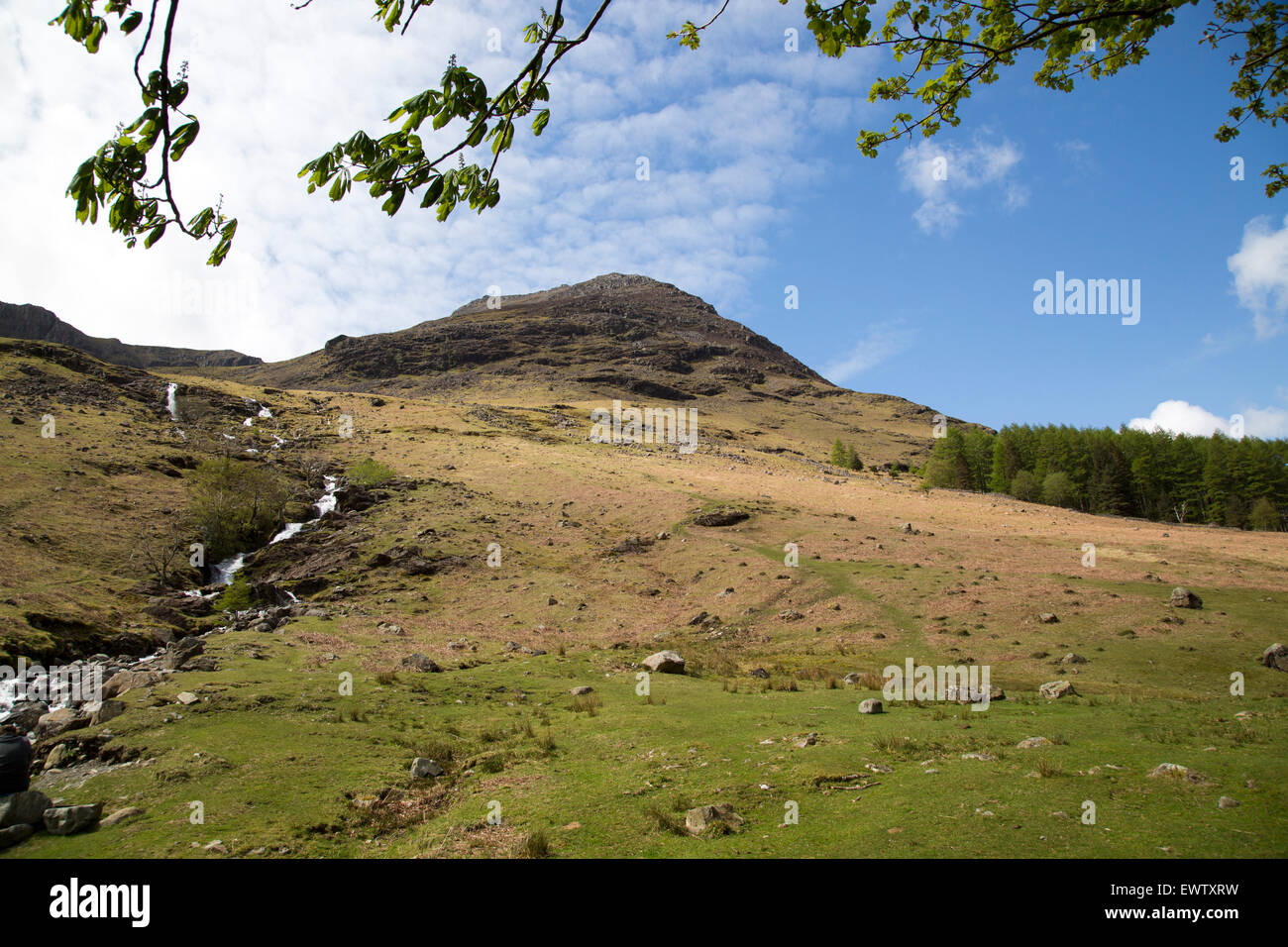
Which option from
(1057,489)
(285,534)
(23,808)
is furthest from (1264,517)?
(23,808)

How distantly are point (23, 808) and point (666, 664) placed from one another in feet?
54.4

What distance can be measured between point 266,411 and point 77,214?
89.8 meters

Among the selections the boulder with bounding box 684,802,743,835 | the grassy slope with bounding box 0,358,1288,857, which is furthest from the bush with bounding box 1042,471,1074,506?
the boulder with bounding box 684,802,743,835

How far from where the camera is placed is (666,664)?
21891mm

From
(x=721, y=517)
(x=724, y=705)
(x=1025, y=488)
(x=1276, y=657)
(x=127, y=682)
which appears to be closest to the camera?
(x=127, y=682)

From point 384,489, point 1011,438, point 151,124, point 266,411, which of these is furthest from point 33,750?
point 1011,438

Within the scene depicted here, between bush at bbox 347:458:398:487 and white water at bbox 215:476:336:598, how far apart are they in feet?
6.08

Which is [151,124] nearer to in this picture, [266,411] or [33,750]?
[33,750]

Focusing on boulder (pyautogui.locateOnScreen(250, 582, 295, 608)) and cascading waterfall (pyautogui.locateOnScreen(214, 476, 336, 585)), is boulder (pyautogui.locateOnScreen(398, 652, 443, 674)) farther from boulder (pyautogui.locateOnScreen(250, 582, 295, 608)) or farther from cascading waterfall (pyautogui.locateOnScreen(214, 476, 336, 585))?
cascading waterfall (pyautogui.locateOnScreen(214, 476, 336, 585))

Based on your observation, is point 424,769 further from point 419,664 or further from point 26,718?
point 26,718

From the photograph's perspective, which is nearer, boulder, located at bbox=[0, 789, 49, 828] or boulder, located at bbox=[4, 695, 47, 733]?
boulder, located at bbox=[0, 789, 49, 828]

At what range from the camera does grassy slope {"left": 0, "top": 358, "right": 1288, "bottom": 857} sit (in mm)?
7754
